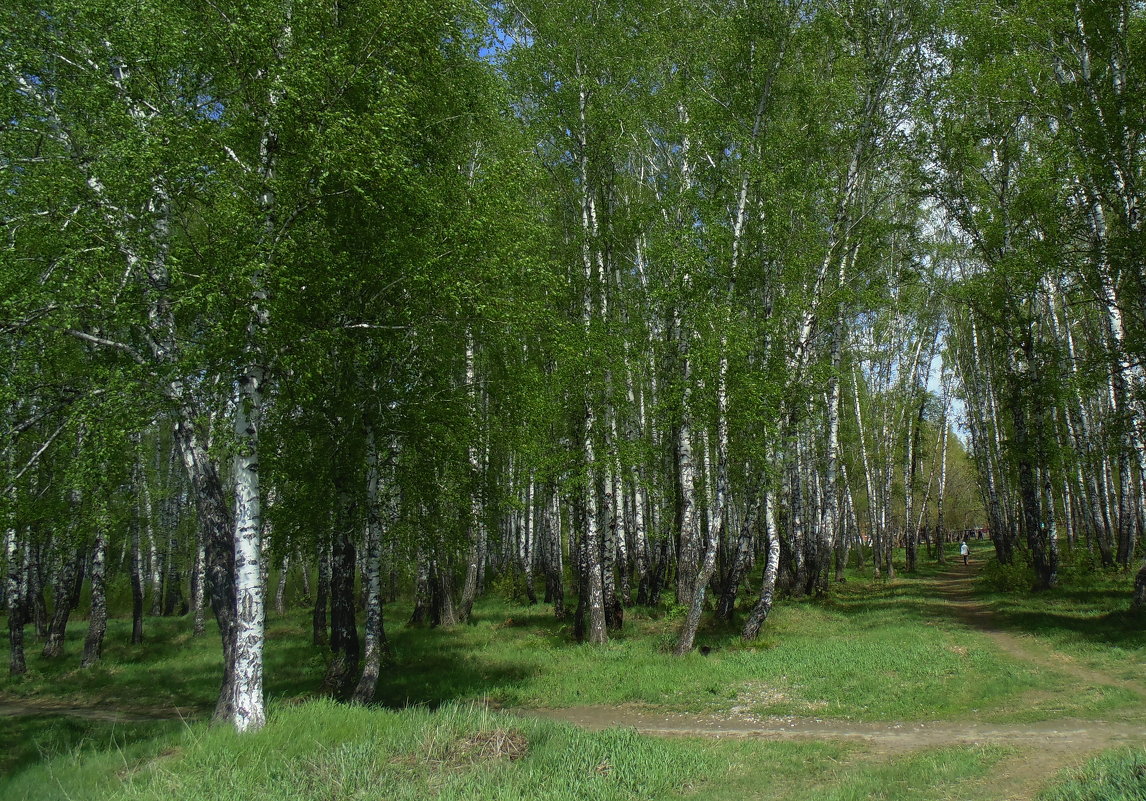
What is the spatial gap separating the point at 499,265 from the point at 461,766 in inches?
274

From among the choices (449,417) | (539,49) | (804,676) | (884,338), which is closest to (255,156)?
(449,417)

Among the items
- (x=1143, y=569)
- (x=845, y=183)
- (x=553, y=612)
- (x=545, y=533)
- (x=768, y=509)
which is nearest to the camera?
(x=1143, y=569)

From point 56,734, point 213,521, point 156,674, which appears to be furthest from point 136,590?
point 213,521

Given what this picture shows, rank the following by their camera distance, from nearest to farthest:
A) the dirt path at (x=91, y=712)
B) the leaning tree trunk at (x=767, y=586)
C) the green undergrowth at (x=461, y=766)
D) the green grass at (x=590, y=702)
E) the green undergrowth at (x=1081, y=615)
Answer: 1. the green undergrowth at (x=461, y=766)
2. the green grass at (x=590, y=702)
3. the green undergrowth at (x=1081, y=615)
4. the dirt path at (x=91, y=712)
5. the leaning tree trunk at (x=767, y=586)

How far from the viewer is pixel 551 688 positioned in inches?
542

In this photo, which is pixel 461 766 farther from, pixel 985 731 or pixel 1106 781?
pixel 985 731

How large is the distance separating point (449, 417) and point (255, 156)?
5.10 m

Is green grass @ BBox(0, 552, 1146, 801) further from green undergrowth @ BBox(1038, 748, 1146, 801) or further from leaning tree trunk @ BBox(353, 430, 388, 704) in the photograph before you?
leaning tree trunk @ BBox(353, 430, 388, 704)

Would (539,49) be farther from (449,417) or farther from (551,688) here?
(551,688)

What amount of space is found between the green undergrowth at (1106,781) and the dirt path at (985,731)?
0.33 m

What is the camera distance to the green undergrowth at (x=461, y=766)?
259 inches

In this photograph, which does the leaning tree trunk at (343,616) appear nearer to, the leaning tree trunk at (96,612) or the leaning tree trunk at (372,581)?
the leaning tree trunk at (372,581)

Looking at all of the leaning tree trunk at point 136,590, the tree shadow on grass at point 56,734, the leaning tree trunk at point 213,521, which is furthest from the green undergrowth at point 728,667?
the leaning tree trunk at point 213,521

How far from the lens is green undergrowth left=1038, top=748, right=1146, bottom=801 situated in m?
5.64
